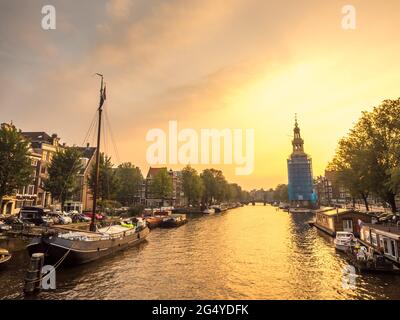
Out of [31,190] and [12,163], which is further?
[31,190]

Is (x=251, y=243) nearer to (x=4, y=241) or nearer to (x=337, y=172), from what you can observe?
(x=337, y=172)

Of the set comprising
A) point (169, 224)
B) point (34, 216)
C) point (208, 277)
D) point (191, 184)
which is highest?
point (191, 184)

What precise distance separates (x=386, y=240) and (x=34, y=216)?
51.0 m

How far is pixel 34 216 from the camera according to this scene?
151 ft

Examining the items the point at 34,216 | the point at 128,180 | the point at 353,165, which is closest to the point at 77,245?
the point at 34,216

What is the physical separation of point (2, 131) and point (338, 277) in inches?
1974

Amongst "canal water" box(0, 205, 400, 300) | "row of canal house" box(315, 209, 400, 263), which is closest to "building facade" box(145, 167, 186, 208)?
"row of canal house" box(315, 209, 400, 263)

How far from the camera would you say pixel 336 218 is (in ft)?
164

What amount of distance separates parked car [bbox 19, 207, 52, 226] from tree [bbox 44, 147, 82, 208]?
614 cm

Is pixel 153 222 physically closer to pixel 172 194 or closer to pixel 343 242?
pixel 343 242

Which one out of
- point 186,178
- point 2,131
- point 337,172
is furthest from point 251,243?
point 186,178

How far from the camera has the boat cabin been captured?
92.8ft

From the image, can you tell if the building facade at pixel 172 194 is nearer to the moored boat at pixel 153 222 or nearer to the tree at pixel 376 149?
the moored boat at pixel 153 222
